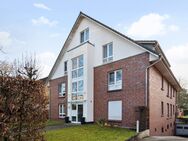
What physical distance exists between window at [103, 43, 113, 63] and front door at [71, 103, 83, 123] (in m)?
5.38

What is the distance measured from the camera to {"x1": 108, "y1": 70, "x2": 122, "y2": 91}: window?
72.6ft

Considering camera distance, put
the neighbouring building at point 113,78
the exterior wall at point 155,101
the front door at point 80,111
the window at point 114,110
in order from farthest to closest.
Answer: the front door at point 80,111
the window at point 114,110
the exterior wall at point 155,101
the neighbouring building at point 113,78

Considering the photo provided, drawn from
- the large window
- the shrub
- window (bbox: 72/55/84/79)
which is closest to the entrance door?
the large window

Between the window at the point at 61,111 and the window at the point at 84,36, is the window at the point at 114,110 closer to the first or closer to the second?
the window at the point at 84,36

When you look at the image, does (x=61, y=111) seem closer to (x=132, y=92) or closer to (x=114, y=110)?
(x=114, y=110)

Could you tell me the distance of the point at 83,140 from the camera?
1441 cm

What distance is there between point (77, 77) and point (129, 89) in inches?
303

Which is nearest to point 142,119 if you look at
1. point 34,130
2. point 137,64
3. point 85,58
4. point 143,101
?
point 143,101

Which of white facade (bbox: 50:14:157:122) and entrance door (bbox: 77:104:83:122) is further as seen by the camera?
entrance door (bbox: 77:104:83:122)

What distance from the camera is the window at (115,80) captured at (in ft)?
72.6

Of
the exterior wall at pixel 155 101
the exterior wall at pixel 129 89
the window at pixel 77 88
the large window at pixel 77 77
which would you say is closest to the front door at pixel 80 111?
the large window at pixel 77 77

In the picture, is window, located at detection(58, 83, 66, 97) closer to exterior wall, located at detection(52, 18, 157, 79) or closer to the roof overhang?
exterior wall, located at detection(52, 18, 157, 79)

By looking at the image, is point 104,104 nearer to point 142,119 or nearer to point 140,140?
point 142,119

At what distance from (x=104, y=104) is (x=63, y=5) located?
11.9m
